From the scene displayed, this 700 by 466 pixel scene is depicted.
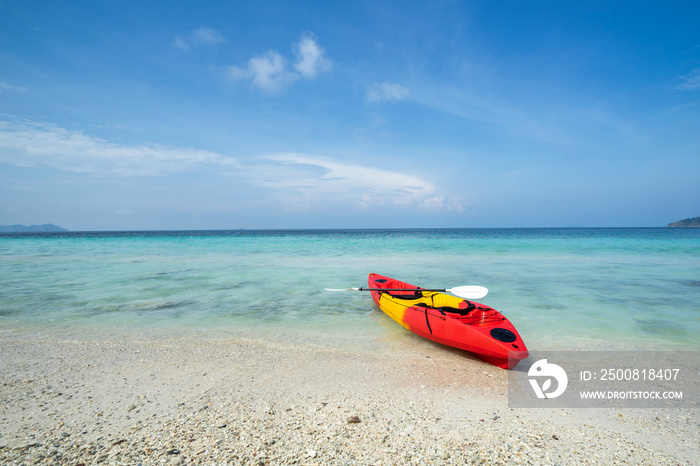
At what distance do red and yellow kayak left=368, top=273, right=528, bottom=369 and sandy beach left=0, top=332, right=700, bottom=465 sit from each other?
0.29m

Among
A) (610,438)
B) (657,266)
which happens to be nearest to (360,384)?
(610,438)

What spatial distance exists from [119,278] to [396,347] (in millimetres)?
12461

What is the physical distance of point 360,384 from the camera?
425cm

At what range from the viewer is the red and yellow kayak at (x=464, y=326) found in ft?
15.6

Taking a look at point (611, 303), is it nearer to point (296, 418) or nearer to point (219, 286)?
point (296, 418)

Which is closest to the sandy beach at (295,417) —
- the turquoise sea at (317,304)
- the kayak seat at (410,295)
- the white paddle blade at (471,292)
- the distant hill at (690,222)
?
the turquoise sea at (317,304)

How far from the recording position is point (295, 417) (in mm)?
3381

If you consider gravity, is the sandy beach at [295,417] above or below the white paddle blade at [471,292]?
below

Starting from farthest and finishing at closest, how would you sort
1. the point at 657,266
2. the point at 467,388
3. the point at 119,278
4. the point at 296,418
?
the point at 657,266 < the point at 119,278 < the point at 467,388 < the point at 296,418

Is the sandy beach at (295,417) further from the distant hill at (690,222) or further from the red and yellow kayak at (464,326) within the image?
the distant hill at (690,222)

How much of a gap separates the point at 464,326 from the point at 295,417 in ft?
10.1

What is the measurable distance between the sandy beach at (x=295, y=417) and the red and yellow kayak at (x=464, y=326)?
11.3 inches

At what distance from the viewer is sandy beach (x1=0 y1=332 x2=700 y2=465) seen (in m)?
2.79

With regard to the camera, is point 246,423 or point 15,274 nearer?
point 246,423
